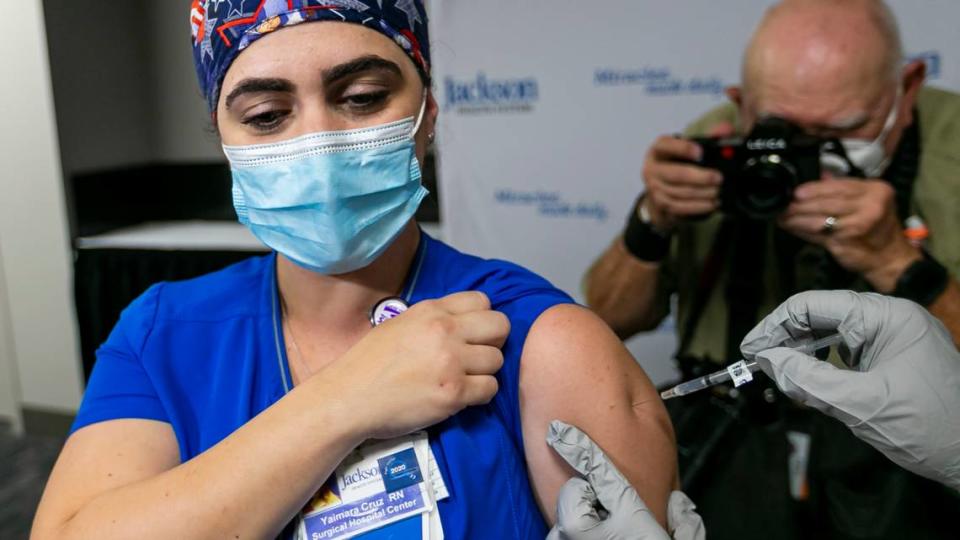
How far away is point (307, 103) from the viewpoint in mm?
842

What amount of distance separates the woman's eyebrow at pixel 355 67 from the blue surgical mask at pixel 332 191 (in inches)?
2.5

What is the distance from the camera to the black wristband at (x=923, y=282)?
1.19m

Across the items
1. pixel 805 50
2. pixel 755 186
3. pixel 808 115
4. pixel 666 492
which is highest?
pixel 805 50

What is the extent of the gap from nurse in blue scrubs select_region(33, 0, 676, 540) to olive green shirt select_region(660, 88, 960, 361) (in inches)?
20.1

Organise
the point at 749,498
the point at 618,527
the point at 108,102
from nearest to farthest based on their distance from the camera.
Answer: the point at 618,527
the point at 749,498
the point at 108,102

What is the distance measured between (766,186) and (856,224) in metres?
0.16

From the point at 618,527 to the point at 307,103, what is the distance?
0.56 m

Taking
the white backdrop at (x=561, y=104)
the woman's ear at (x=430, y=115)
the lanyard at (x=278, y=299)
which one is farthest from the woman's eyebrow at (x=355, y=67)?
the white backdrop at (x=561, y=104)

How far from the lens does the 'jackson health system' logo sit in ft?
6.64

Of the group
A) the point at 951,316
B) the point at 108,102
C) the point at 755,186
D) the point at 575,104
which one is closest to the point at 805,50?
the point at 755,186

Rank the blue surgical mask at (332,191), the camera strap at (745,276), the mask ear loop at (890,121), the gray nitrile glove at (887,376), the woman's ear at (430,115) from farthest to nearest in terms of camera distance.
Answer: the mask ear loop at (890,121) < the camera strap at (745,276) < the woman's ear at (430,115) < the blue surgical mask at (332,191) < the gray nitrile glove at (887,376)

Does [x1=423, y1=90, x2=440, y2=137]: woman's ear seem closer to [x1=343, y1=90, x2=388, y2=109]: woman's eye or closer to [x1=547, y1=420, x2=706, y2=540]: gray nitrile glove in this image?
[x1=343, y1=90, x2=388, y2=109]: woman's eye

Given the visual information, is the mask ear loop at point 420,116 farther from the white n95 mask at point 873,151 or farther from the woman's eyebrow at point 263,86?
the white n95 mask at point 873,151

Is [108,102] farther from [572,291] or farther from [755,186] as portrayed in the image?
[755,186]
